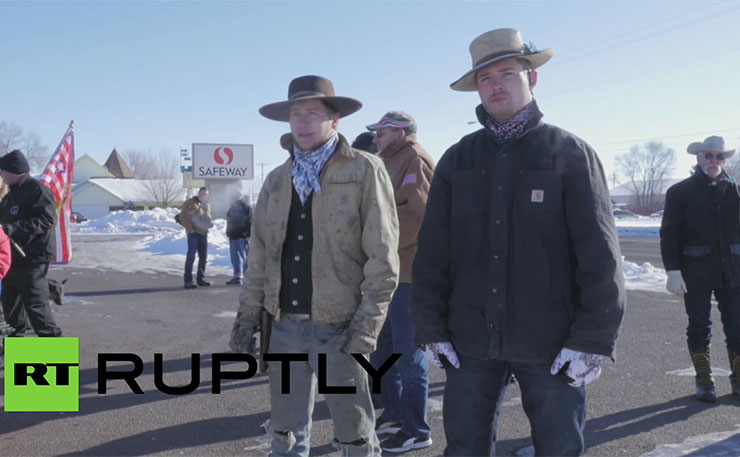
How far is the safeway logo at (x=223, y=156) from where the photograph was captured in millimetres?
25391

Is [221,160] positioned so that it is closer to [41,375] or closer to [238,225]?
[238,225]

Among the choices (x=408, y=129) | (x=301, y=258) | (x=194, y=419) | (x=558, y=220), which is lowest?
(x=194, y=419)

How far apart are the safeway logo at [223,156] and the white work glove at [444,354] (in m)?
24.2

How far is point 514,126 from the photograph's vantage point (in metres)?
2.43

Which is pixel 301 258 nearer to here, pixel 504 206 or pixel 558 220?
pixel 504 206

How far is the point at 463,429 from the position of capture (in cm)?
239

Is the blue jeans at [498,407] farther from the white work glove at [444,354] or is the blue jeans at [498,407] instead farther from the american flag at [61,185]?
the american flag at [61,185]

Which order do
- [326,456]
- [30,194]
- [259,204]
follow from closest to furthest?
[259,204], [326,456], [30,194]

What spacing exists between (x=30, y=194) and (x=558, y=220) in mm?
6081

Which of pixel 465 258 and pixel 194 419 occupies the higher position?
pixel 465 258

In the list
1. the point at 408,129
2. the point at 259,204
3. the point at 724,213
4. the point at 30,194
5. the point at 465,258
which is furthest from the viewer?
the point at 30,194

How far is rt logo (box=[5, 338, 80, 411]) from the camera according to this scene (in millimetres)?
4715

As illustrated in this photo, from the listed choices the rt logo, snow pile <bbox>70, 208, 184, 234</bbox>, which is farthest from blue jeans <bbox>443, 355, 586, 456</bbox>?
snow pile <bbox>70, 208, 184, 234</bbox>

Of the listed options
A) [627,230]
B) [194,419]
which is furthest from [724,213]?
[627,230]
